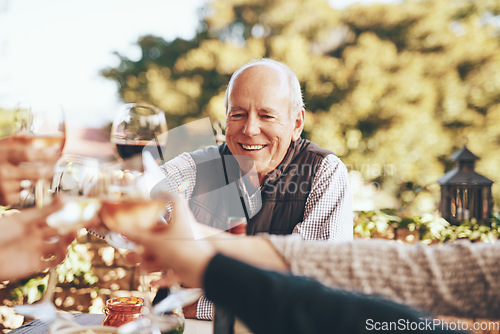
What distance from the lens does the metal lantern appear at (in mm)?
3848

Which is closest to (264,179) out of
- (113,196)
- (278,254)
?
(278,254)

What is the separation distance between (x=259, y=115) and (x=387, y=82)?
9385 millimetres

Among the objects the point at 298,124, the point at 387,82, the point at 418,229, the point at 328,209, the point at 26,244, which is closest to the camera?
the point at 26,244

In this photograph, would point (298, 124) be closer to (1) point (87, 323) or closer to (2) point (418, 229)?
(1) point (87, 323)

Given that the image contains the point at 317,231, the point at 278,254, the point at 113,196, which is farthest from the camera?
the point at 317,231

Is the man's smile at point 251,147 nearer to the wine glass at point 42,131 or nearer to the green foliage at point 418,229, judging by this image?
the wine glass at point 42,131

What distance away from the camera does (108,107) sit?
11.2 m

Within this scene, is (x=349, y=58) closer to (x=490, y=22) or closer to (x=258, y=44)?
(x=258, y=44)

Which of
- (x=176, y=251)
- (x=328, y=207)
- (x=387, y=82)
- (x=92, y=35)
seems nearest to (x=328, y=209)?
(x=328, y=207)

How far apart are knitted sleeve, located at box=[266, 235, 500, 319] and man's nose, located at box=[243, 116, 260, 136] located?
1258 mm

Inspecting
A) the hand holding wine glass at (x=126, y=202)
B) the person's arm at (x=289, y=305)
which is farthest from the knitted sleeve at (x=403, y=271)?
the hand holding wine glass at (x=126, y=202)

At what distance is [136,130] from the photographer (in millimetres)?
958

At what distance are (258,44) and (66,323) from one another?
38.0 feet

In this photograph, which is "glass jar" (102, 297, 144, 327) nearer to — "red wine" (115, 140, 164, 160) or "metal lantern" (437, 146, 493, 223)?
"red wine" (115, 140, 164, 160)
